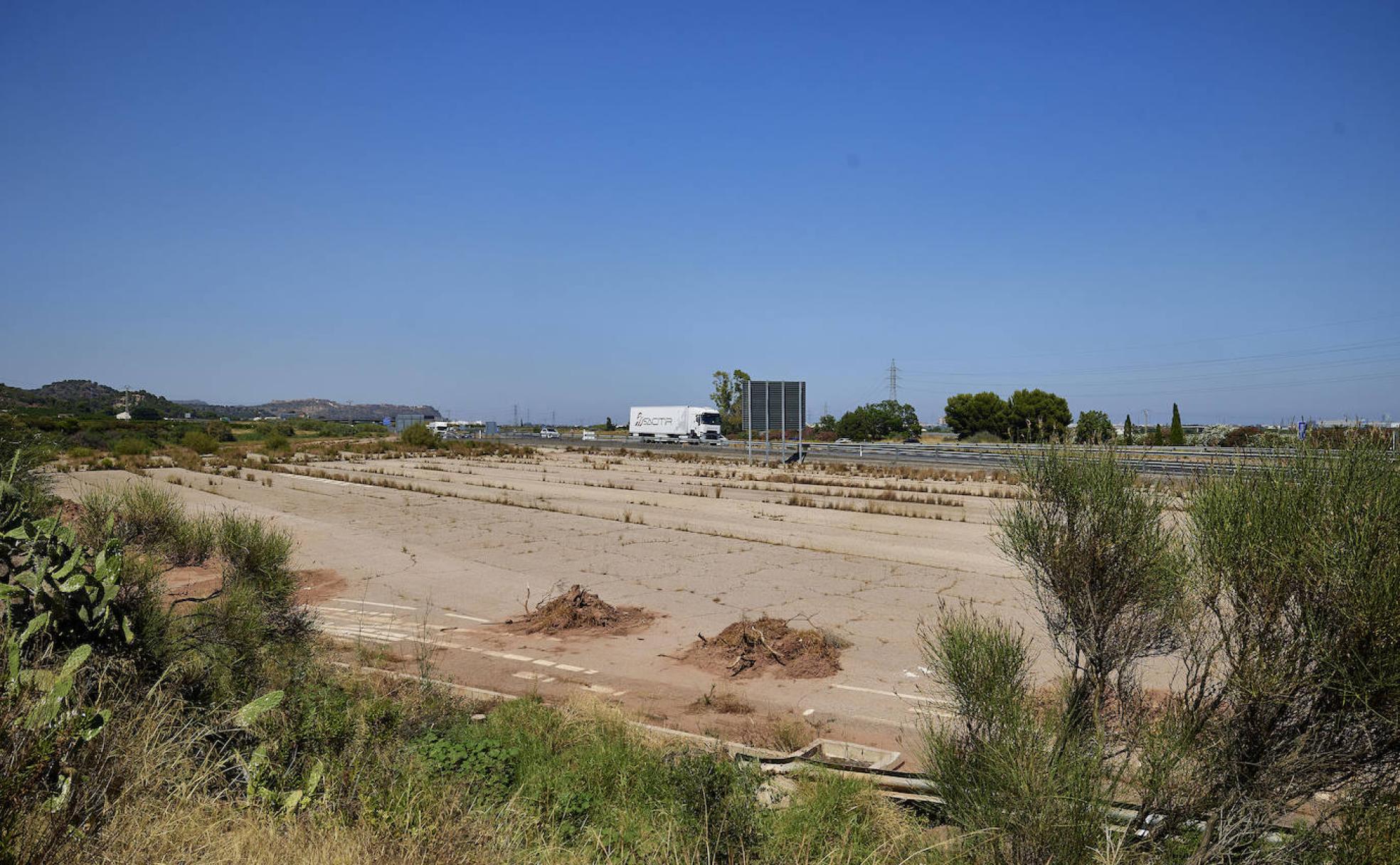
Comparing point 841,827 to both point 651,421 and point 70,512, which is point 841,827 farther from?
point 651,421

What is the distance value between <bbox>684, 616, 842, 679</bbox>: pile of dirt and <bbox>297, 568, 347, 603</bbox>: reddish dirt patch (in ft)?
20.4

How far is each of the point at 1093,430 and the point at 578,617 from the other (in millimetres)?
7495

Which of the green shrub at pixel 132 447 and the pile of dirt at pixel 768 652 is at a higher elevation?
the green shrub at pixel 132 447

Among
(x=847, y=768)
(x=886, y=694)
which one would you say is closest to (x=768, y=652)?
(x=886, y=694)

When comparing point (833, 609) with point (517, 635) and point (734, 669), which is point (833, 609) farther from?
point (517, 635)

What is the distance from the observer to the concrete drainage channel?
204 inches

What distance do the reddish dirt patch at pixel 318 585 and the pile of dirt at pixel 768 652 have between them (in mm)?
6231

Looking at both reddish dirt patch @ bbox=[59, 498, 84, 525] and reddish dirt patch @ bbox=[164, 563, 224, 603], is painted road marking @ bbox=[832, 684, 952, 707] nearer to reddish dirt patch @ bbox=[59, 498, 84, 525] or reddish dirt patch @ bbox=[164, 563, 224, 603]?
reddish dirt patch @ bbox=[164, 563, 224, 603]

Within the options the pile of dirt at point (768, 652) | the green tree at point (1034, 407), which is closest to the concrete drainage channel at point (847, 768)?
the pile of dirt at point (768, 652)

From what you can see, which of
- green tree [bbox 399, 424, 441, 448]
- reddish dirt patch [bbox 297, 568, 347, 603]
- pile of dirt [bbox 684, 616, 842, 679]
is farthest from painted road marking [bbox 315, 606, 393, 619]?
green tree [bbox 399, 424, 441, 448]

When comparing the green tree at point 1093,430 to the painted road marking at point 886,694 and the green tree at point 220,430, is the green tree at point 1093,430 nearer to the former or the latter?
the painted road marking at point 886,694

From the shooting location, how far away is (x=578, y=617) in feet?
38.8

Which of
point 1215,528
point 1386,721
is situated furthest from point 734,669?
point 1386,721

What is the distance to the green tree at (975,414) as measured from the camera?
237 feet
